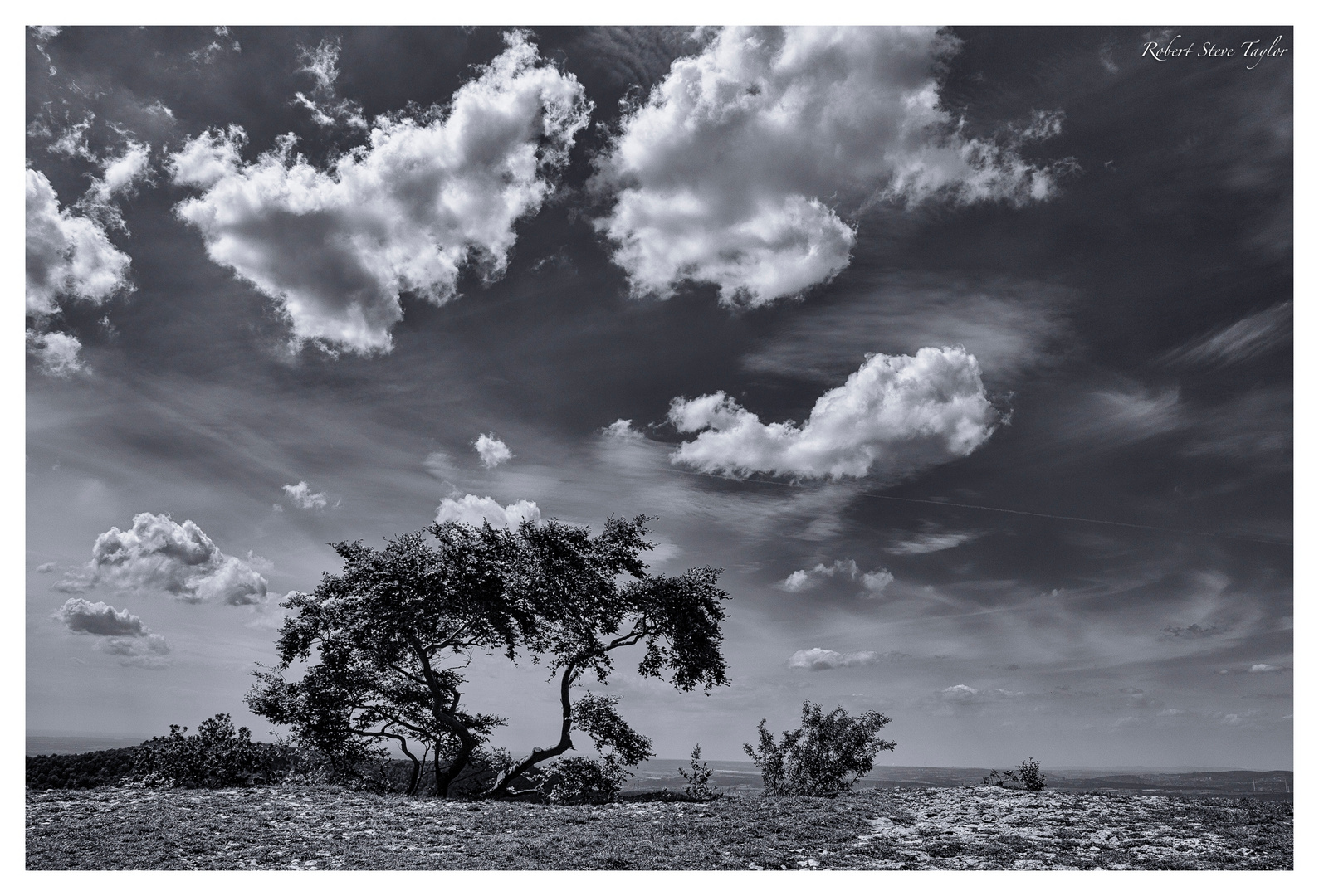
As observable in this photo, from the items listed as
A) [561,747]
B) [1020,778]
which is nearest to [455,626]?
[561,747]

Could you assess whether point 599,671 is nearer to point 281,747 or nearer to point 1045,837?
point 281,747

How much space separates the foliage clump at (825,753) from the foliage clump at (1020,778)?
561 inches

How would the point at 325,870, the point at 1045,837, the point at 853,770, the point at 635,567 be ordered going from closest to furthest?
the point at 325,870
the point at 1045,837
the point at 635,567
the point at 853,770

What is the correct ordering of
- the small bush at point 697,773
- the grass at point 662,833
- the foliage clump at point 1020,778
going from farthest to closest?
the small bush at point 697,773
the foliage clump at point 1020,778
the grass at point 662,833

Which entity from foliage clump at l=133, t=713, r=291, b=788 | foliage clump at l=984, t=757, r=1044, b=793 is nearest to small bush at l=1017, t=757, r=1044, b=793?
foliage clump at l=984, t=757, r=1044, b=793

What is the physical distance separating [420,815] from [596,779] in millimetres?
7799

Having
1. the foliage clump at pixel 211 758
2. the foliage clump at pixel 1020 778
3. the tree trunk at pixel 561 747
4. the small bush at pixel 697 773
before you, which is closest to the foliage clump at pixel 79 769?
the foliage clump at pixel 211 758

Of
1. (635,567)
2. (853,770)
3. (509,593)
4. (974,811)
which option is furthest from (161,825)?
(853,770)

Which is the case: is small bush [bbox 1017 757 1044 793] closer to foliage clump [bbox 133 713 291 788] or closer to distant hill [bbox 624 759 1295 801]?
distant hill [bbox 624 759 1295 801]

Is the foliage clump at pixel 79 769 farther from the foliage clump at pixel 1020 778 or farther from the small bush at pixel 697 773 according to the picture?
the foliage clump at pixel 1020 778

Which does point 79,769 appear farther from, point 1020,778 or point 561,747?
point 1020,778

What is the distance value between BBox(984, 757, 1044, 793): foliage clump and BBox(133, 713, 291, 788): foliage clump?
21330 millimetres

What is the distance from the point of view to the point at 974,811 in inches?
638

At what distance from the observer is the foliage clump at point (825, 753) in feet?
118
